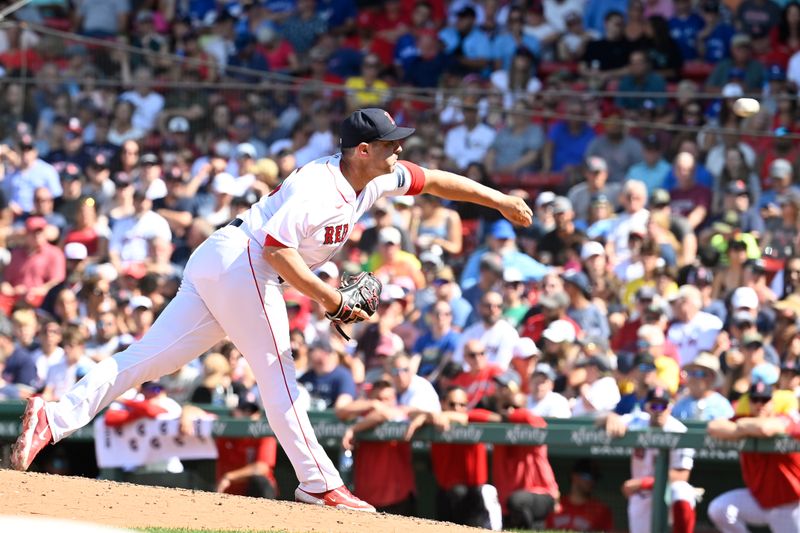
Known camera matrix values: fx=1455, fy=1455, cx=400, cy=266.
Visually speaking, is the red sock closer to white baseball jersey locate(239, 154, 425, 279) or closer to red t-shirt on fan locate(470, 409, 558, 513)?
red t-shirt on fan locate(470, 409, 558, 513)

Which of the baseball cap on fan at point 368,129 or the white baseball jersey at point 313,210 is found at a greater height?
the baseball cap on fan at point 368,129

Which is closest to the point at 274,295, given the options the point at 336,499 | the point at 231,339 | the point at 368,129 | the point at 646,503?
the point at 231,339

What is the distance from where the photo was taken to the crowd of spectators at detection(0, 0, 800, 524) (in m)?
9.69

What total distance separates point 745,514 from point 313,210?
376 centimetres

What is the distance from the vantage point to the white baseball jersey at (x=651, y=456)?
8.48 metres

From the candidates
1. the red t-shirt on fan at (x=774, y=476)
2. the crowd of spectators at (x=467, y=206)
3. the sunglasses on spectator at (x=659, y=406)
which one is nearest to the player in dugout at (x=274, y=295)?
the crowd of spectators at (x=467, y=206)

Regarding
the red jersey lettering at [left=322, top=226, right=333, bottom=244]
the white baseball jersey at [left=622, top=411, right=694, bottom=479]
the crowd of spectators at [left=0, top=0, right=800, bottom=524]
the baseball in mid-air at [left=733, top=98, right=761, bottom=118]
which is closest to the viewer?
the red jersey lettering at [left=322, top=226, right=333, bottom=244]

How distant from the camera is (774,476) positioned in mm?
8250

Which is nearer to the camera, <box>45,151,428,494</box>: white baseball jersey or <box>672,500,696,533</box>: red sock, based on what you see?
<box>45,151,428,494</box>: white baseball jersey

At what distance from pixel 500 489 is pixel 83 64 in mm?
6942

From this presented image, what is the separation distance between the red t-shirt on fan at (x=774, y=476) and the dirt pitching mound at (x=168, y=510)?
2666 mm

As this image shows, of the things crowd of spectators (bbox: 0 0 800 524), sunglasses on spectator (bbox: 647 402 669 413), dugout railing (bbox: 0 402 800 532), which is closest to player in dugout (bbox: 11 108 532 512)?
dugout railing (bbox: 0 402 800 532)

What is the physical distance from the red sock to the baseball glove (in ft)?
9.87

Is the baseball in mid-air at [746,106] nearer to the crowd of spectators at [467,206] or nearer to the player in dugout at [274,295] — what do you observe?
the crowd of spectators at [467,206]
